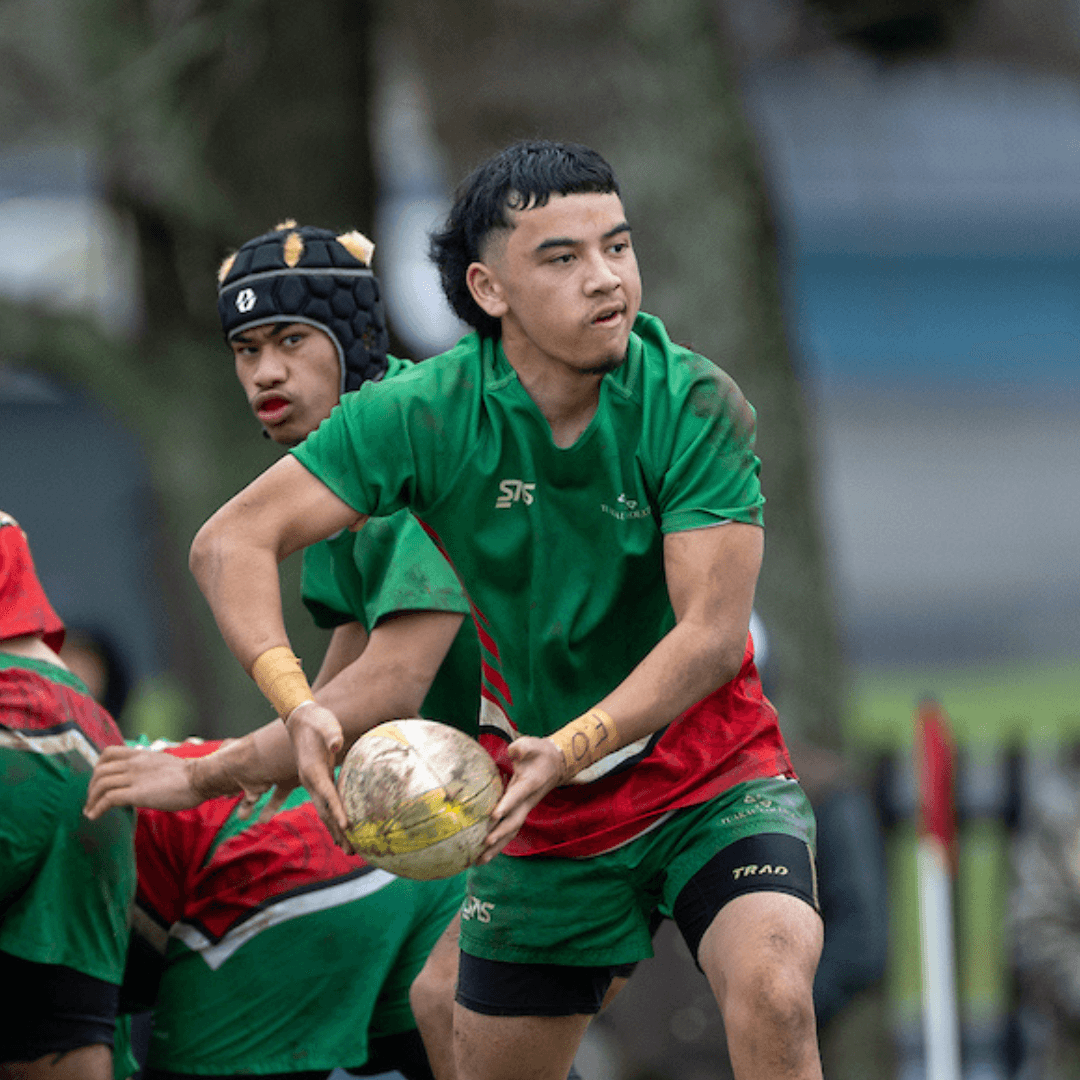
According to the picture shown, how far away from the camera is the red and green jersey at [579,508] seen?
3.53m

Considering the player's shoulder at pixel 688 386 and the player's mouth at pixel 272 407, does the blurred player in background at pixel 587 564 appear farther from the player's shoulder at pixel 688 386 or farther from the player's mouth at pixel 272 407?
the player's mouth at pixel 272 407

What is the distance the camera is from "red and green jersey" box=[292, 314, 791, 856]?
3.53 metres

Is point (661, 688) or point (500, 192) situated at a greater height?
point (500, 192)

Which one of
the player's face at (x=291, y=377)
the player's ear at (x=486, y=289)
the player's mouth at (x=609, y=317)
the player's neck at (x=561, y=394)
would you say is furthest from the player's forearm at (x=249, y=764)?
the player's mouth at (x=609, y=317)

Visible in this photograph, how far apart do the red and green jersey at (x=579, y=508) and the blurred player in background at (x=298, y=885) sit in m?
0.63

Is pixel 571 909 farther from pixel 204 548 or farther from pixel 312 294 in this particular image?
pixel 312 294

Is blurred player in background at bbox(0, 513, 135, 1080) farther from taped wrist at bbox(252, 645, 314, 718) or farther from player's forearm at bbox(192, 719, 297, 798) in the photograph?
taped wrist at bbox(252, 645, 314, 718)

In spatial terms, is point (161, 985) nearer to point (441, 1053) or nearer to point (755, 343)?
point (441, 1053)

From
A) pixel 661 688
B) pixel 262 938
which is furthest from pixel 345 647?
pixel 661 688

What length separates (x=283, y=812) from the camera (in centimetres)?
452

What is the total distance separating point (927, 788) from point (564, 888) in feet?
13.1

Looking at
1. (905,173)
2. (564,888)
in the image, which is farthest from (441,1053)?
(905,173)

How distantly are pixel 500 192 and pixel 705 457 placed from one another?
2.21ft

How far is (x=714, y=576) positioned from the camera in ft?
11.3
